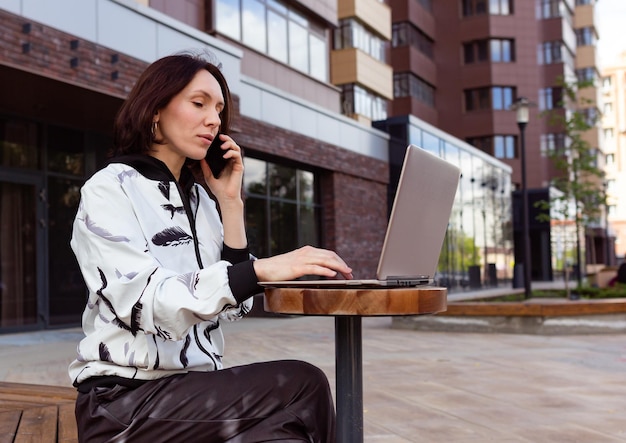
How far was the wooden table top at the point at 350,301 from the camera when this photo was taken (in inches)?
72.3

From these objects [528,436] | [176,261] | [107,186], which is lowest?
[528,436]

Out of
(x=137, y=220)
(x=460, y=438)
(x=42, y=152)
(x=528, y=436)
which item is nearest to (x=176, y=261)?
(x=137, y=220)

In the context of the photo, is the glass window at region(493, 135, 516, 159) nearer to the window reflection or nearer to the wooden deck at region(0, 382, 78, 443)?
the window reflection

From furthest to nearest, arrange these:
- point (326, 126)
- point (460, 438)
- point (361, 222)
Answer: point (361, 222)
point (326, 126)
point (460, 438)

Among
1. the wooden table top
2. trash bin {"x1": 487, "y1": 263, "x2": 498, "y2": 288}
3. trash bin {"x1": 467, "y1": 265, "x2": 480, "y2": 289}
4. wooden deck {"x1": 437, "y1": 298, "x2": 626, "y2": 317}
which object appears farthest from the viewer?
trash bin {"x1": 487, "y1": 263, "x2": 498, "y2": 288}

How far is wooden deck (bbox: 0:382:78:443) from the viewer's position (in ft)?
8.42

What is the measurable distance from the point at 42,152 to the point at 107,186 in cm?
1040

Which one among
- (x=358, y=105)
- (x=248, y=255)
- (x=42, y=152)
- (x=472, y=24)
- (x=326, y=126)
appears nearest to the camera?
(x=248, y=255)

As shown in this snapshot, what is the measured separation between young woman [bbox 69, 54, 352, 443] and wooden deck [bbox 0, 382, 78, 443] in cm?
72

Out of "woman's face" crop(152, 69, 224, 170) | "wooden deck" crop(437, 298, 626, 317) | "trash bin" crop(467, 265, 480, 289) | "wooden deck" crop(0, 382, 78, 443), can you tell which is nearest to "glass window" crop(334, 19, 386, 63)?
"trash bin" crop(467, 265, 480, 289)

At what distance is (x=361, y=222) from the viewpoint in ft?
67.9

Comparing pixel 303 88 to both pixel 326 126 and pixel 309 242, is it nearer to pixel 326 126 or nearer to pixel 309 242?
pixel 326 126

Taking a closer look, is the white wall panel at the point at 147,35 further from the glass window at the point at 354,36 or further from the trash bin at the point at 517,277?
the trash bin at the point at 517,277

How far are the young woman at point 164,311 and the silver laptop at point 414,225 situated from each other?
0.13 meters
